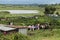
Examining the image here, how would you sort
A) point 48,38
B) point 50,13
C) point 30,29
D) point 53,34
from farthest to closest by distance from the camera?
point 50,13, point 30,29, point 53,34, point 48,38

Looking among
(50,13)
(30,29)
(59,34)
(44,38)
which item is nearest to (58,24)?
(30,29)

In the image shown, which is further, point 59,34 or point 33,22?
point 33,22

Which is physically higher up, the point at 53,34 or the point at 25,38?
the point at 25,38

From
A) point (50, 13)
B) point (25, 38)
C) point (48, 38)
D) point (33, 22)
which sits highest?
point (25, 38)

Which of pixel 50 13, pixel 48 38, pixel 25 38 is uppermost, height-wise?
pixel 25 38

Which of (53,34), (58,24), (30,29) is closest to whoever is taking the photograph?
(53,34)

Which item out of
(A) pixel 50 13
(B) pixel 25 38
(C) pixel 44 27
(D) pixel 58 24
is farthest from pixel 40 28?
(A) pixel 50 13

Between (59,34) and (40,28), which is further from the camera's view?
(40,28)

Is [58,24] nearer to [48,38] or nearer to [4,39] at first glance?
[48,38]

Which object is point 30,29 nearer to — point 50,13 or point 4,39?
point 4,39
